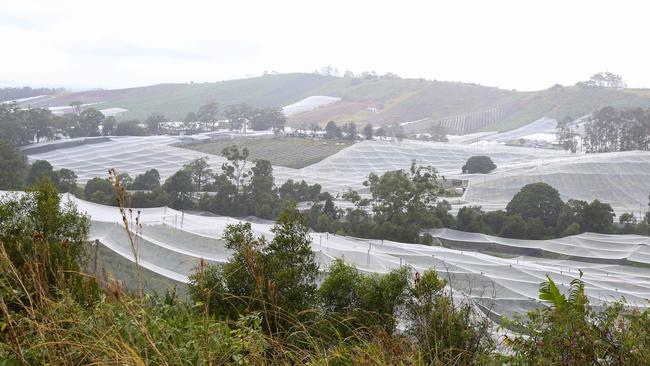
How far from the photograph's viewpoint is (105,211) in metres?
13.5

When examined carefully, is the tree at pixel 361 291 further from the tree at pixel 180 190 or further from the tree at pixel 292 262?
the tree at pixel 180 190

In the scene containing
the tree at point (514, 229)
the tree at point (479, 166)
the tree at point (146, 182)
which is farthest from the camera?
the tree at point (479, 166)

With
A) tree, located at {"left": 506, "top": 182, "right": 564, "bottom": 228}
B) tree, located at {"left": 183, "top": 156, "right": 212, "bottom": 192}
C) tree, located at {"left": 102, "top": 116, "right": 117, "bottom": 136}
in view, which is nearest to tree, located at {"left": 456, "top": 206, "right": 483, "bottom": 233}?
tree, located at {"left": 506, "top": 182, "right": 564, "bottom": 228}

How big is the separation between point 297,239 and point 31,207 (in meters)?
2.91

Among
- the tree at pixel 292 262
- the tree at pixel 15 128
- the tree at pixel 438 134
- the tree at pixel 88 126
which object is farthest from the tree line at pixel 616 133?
the tree at pixel 292 262

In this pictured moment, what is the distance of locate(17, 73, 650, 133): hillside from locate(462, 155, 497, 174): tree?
19.0 meters

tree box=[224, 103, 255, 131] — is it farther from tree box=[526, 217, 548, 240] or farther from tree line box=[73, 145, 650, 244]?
tree box=[526, 217, 548, 240]

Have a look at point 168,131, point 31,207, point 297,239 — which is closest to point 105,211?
point 31,207

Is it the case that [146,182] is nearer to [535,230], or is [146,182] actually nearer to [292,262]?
[535,230]

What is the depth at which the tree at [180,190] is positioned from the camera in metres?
19.2

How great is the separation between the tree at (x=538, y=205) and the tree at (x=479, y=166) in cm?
833

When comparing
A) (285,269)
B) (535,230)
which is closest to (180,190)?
(535,230)

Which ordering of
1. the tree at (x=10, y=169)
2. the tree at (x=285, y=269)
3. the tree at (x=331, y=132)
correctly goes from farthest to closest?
1. the tree at (x=331, y=132)
2. the tree at (x=10, y=169)
3. the tree at (x=285, y=269)

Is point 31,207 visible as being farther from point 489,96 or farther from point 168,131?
point 489,96
